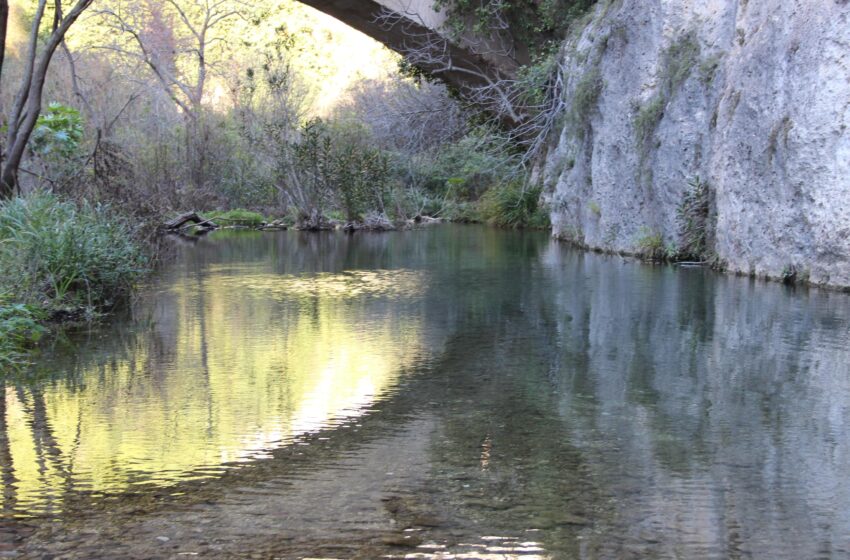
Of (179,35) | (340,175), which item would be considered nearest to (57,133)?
(340,175)

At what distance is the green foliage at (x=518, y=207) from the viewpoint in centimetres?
2483

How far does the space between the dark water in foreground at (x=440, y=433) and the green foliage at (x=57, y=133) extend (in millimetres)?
4927

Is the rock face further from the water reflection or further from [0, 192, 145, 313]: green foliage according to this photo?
[0, 192, 145, 313]: green foliage

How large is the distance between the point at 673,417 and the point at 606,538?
2019 millimetres

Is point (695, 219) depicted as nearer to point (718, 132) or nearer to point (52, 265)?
point (718, 132)

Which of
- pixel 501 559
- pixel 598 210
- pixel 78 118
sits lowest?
pixel 501 559

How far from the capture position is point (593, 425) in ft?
17.9

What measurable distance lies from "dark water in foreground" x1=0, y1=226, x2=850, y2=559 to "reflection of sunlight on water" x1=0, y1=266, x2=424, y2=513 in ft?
0.08

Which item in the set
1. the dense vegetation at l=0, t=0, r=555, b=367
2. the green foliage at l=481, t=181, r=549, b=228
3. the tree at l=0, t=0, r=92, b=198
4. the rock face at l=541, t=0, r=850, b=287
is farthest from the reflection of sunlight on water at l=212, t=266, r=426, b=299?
the green foliage at l=481, t=181, r=549, b=228

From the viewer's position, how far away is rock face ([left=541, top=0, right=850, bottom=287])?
1089 centimetres

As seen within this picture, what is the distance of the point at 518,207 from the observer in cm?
2530

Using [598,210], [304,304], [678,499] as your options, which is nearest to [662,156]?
[598,210]

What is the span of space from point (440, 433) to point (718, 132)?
9.64 m

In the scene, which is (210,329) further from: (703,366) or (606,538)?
(606,538)
